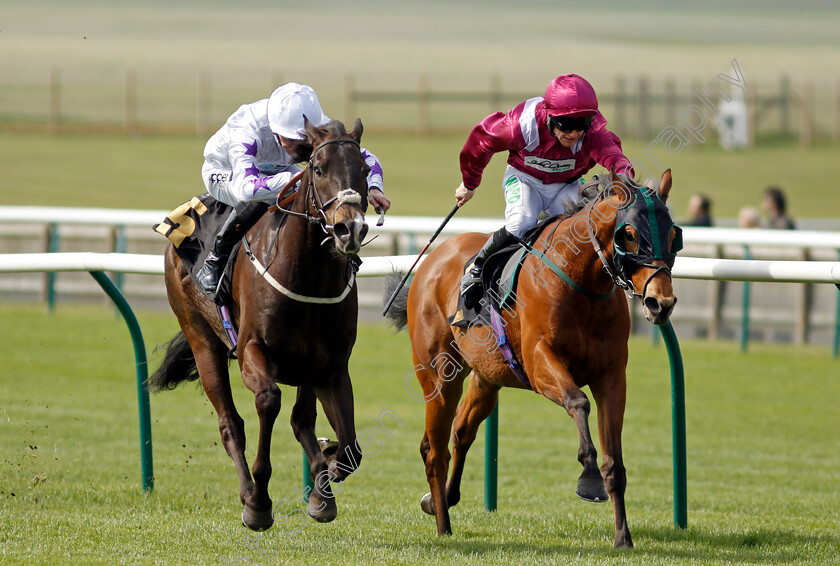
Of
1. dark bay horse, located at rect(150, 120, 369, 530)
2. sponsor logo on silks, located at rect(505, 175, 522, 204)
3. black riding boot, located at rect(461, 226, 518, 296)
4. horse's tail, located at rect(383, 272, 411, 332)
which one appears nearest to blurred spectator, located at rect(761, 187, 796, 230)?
horse's tail, located at rect(383, 272, 411, 332)

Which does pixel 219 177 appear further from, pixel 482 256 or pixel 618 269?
pixel 618 269

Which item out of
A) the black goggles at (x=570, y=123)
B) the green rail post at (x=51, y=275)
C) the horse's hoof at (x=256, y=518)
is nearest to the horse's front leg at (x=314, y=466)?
the horse's hoof at (x=256, y=518)

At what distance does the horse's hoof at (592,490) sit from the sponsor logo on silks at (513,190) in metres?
1.36

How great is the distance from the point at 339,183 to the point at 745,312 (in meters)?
7.88

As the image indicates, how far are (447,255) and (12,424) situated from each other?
13.2ft

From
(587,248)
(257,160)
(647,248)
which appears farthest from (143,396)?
(647,248)

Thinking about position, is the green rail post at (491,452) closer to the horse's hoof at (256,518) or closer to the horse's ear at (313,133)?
the horse's hoof at (256,518)

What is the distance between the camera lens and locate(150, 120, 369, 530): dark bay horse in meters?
4.27

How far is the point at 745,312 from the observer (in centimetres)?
1123

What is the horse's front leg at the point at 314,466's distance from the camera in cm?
453

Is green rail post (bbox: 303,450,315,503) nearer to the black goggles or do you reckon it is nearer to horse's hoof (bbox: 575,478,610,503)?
horse's hoof (bbox: 575,478,610,503)

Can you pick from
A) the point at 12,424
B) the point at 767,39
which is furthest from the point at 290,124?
the point at 767,39

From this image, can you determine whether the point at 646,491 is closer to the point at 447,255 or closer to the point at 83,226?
the point at 447,255

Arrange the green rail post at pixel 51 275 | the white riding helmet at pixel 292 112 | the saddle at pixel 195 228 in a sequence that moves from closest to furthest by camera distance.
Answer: the white riding helmet at pixel 292 112 → the saddle at pixel 195 228 → the green rail post at pixel 51 275
